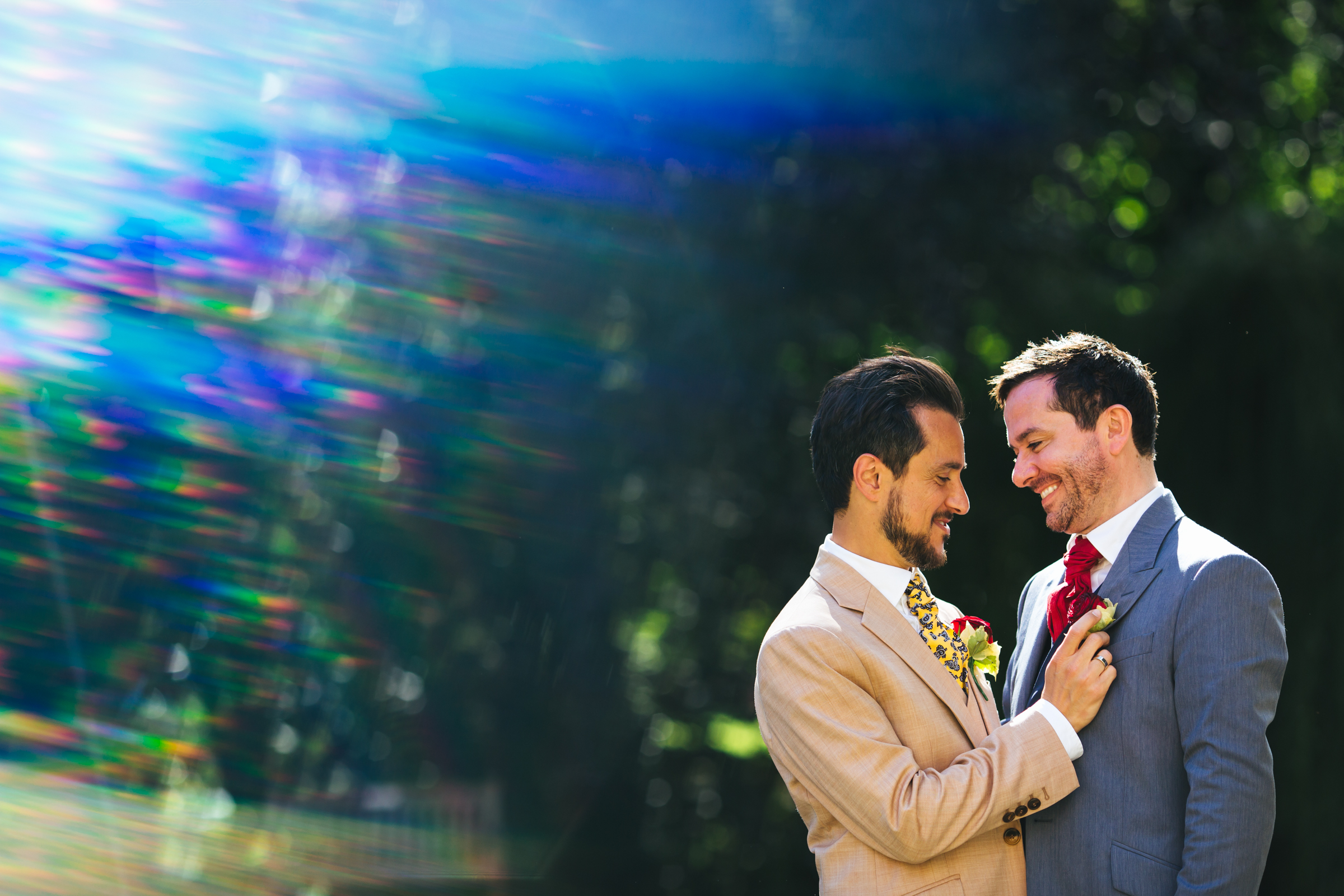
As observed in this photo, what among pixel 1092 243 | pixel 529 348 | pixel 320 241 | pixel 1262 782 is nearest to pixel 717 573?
pixel 529 348

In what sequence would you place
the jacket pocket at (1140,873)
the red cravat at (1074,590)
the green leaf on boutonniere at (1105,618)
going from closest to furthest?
the jacket pocket at (1140,873) → the green leaf on boutonniere at (1105,618) → the red cravat at (1074,590)

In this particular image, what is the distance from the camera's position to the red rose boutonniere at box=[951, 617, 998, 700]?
104 inches

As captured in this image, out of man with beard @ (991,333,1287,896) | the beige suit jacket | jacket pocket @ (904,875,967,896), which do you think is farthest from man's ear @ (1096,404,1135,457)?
jacket pocket @ (904,875,967,896)

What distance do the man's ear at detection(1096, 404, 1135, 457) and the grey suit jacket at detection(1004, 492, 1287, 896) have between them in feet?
0.67

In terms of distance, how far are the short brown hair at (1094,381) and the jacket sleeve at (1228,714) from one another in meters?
0.47

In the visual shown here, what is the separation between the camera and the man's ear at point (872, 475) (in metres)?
2.54

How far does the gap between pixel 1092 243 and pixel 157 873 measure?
22.7 ft

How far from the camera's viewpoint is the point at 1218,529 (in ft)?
18.6

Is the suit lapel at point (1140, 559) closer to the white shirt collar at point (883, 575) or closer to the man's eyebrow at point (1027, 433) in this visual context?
the man's eyebrow at point (1027, 433)

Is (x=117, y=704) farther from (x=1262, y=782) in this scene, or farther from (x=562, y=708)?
(x=1262, y=782)

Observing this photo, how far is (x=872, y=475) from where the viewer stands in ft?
8.34

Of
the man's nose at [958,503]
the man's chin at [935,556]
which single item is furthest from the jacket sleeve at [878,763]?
→ the man's nose at [958,503]

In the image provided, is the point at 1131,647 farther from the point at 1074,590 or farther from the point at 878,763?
the point at 878,763

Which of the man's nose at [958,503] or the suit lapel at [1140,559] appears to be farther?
the man's nose at [958,503]
